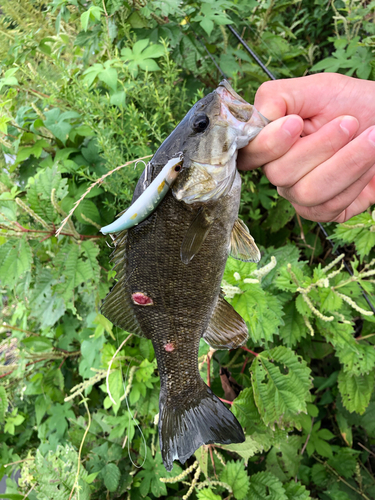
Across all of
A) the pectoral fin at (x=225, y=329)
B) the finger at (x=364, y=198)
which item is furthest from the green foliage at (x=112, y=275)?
the pectoral fin at (x=225, y=329)

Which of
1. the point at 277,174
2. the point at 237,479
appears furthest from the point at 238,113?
the point at 237,479

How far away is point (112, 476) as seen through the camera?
1.66 m

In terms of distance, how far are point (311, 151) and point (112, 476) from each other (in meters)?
1.82

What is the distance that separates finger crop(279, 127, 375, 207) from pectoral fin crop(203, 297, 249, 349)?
432 millimetres

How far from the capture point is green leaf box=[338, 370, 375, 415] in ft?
5.11

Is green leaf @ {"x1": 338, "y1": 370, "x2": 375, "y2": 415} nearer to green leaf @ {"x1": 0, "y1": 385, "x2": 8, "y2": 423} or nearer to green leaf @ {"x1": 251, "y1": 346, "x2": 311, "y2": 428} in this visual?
green leaf @ {"x1": 251, "y1": 346, "x2": 311, "y2": 428}

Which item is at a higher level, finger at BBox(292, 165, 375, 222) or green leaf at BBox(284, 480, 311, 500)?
finger at BBox(292, 165, 375, 222)

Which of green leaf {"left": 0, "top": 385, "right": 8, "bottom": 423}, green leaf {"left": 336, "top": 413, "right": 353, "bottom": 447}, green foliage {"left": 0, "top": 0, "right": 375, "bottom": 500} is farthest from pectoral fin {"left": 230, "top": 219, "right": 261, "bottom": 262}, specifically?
green leaf {"left": 0, "top": 385, "right": 8, "bottom": 423}

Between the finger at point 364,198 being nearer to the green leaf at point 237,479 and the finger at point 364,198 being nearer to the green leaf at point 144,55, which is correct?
the green leaf at point 144,55

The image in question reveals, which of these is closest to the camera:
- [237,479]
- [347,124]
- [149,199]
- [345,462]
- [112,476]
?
[149,199]

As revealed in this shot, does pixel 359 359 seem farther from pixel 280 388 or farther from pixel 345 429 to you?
pixel 345 429

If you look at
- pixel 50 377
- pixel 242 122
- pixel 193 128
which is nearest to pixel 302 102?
pixel 242 122

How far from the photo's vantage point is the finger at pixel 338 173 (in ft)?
2.76

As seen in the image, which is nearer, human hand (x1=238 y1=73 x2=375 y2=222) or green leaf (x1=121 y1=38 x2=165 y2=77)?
human hand (x1=238 y1=73 x2=375 y2=222)
